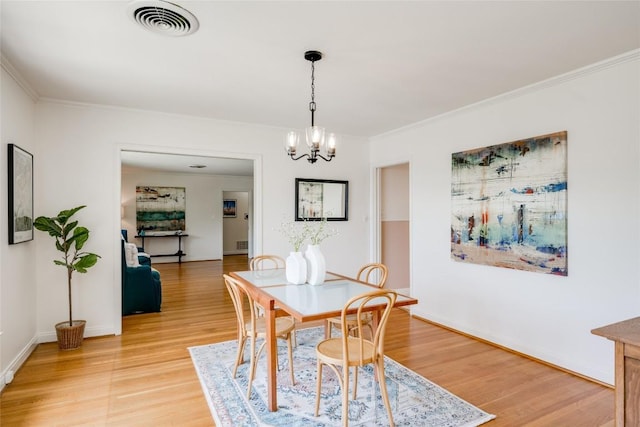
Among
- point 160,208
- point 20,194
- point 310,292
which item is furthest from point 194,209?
point 310,292

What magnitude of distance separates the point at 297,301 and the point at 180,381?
126 cm

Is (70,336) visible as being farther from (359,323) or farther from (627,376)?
(627,376)

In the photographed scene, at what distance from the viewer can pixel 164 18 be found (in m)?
2.06

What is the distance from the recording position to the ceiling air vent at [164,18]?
6.33 ft

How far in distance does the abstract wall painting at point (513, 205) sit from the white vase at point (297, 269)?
6.47 feet

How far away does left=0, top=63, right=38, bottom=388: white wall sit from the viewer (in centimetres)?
267

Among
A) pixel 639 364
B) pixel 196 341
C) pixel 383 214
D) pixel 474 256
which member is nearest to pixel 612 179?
pixel 474 256

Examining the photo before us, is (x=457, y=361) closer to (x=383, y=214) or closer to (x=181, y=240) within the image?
(x=383, y=214)

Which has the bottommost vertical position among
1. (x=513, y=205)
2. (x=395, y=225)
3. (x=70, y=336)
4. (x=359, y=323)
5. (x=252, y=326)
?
(x=70, y=336)

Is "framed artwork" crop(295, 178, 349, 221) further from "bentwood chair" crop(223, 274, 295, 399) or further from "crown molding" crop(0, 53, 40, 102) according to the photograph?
"crown molding" crop(0, 53, 40, 102)

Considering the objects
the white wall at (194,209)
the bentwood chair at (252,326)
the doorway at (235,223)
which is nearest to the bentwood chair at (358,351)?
the bentwood chair at (252,326)

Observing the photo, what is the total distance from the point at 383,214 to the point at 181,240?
6.18 meters

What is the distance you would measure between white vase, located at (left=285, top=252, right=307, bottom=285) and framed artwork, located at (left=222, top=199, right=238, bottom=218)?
348 inches

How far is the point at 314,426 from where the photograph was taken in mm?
2115
